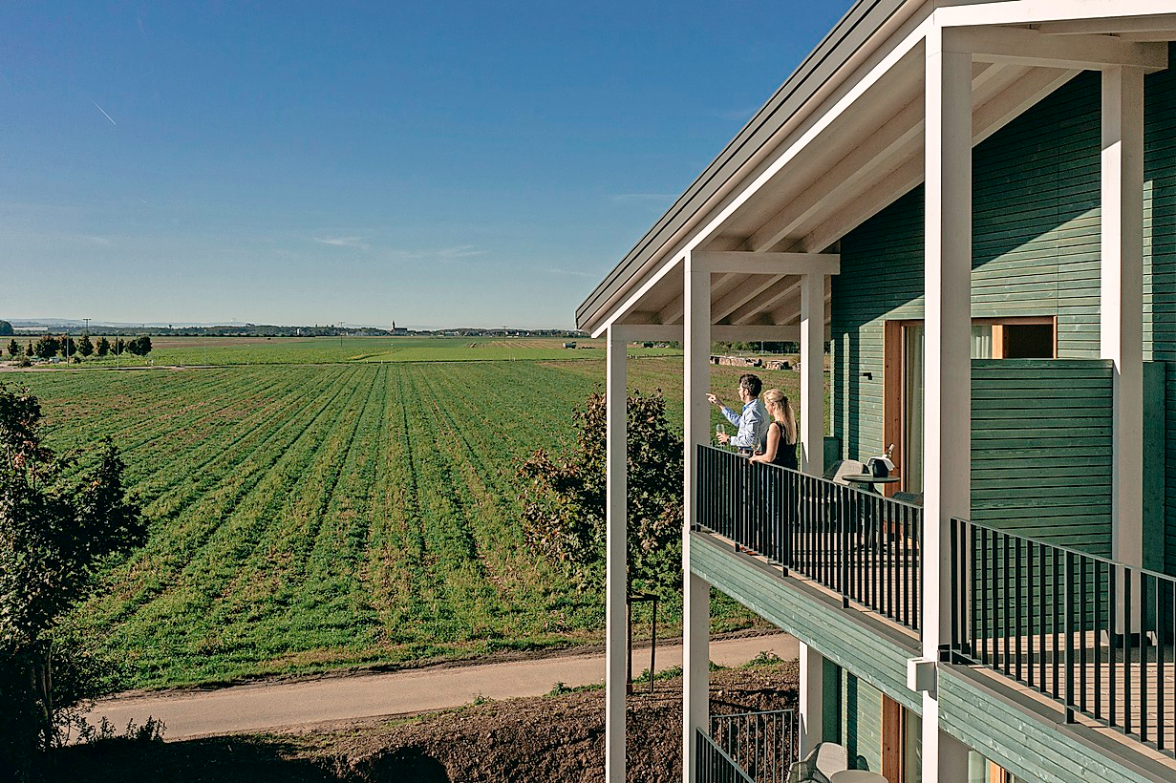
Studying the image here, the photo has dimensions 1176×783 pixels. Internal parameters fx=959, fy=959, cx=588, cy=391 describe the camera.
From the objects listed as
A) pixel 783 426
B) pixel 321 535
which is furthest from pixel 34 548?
pixel 321 535

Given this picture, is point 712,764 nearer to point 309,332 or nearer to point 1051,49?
point 1051,49

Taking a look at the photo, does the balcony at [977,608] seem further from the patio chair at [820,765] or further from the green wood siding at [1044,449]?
the patio chair at [820,765]

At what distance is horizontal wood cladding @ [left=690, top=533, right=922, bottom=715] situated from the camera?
595 centimetres

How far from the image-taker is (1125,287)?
20.3 feet

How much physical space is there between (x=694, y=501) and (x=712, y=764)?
2.46m

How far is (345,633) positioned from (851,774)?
15.5m

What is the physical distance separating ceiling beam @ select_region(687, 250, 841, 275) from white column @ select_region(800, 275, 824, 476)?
165mm

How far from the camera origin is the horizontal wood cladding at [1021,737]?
432 centimetres

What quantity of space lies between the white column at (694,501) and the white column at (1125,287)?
3.56 meters

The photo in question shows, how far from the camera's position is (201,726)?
16.2m

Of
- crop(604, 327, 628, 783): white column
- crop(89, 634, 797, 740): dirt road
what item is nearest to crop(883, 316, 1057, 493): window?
crop(604, 327, 628, 783): white column

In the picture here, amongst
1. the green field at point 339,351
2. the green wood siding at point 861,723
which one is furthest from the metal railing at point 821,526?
the green field at point 339,351

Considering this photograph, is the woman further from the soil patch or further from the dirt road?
the dirt road

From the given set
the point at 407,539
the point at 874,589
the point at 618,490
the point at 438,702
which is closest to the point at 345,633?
the point at 438,702
